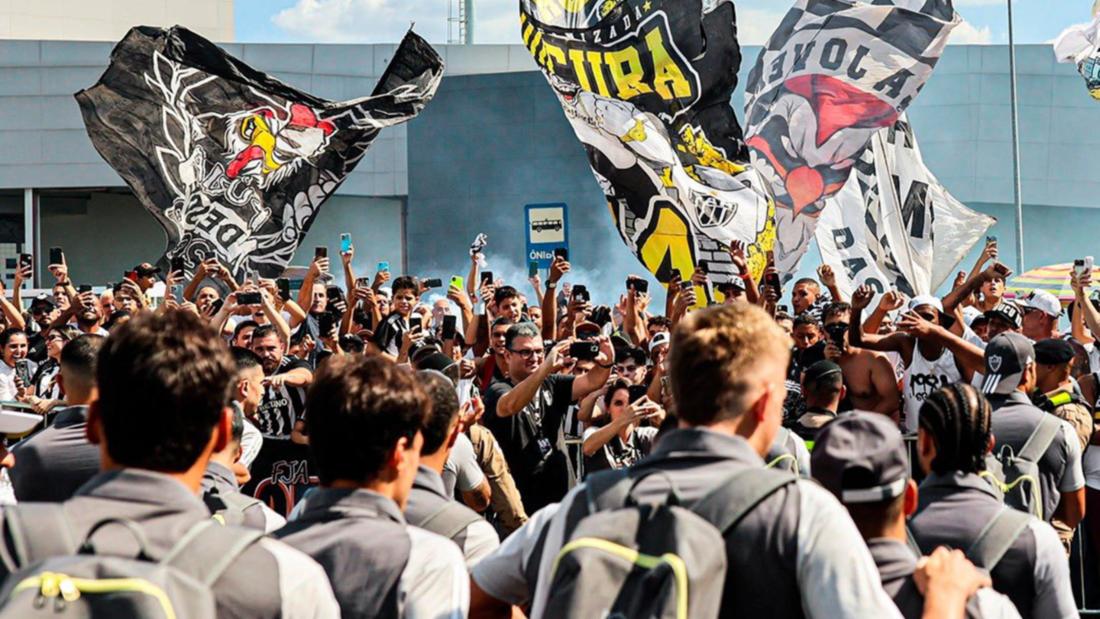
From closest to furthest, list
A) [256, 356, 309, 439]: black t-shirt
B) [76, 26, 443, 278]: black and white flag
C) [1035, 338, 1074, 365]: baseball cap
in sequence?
1. [1035, 338, 1074, 365]: baseball cap
2. [256, 356, 309, 439]: black t-shirt
3. [76, 26, 443, 278]: black and white flag

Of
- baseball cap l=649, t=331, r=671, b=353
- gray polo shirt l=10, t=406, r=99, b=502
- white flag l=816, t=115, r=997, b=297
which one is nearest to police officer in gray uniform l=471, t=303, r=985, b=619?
gray polo shirt l=10, t=406, r=99, b=502

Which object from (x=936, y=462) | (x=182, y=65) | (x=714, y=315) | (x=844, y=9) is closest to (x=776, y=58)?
(x=844, y=9)

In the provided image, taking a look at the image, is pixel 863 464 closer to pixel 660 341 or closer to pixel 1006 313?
pixel 660 341

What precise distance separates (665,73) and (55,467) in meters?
9.24

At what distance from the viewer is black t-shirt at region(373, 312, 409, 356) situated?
34.8 ft

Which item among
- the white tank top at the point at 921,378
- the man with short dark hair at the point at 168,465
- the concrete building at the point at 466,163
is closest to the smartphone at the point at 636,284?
the white tank top at the point at 921,378

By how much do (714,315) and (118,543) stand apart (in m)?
1.24

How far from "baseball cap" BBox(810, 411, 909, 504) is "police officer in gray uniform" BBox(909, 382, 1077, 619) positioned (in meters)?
0.77

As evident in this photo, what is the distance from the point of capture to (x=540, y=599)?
290 centimetres

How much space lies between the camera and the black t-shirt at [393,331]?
1060 cm

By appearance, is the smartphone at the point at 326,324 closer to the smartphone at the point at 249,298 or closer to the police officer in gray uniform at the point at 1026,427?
the smartphone at the point at 249,298

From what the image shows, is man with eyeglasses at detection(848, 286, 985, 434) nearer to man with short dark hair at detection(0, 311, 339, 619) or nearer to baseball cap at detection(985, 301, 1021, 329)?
baseball cap at detection(985, 301, 1021, 329)

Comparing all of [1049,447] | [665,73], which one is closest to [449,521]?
[1049,447]

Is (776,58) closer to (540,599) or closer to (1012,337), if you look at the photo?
(1012,337)
